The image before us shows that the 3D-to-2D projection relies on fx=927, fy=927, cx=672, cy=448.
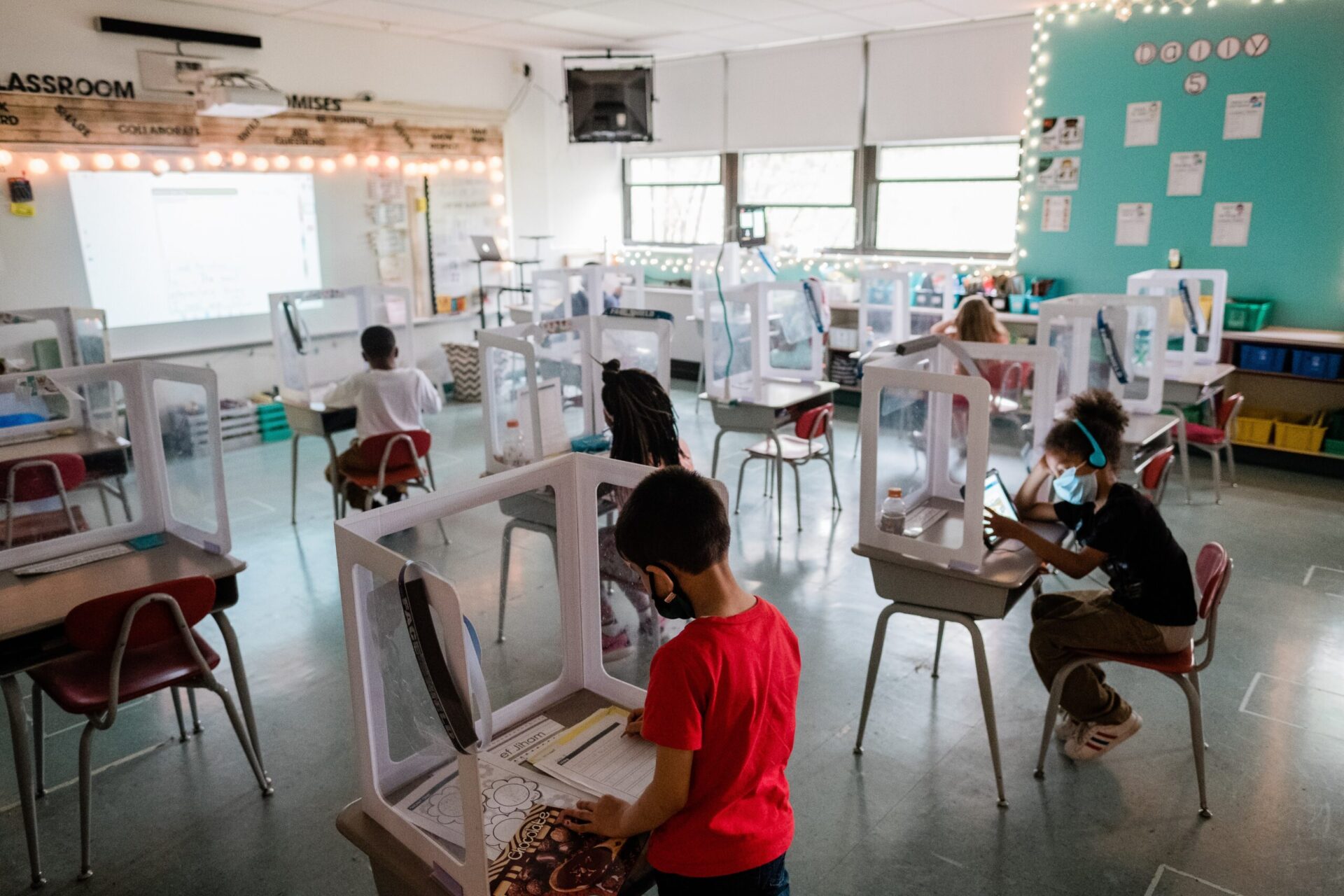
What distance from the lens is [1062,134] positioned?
6.77 metres

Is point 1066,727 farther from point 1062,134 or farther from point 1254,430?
point 1062,134

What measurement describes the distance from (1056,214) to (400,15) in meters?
5.06

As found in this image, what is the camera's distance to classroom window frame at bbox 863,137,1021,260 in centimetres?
727

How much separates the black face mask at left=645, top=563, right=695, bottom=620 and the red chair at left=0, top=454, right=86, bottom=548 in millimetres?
2779

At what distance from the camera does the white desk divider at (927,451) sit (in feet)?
8.30

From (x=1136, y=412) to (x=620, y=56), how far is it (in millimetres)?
5462

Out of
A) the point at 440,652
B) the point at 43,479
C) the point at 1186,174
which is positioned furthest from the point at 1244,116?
the point at 43,479

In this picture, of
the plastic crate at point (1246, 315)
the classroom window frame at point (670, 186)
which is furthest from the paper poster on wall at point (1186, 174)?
the classroom window frame at point (670, 186)

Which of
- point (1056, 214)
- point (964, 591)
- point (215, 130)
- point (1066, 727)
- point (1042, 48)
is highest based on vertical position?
point (1042, 48)

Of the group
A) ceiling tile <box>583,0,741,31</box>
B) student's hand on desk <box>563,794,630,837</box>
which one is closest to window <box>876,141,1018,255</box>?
ceiling tile <box>583,0,741,31</box>

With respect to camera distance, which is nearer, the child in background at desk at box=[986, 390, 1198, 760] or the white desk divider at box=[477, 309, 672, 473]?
the child in background at desk at box=[986, 390, 1198, 760]

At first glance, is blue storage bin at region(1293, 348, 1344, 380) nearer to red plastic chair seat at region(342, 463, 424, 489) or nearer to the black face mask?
red plastic chair seat at region(342, 463, 424, 489)

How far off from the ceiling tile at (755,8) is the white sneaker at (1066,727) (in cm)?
512

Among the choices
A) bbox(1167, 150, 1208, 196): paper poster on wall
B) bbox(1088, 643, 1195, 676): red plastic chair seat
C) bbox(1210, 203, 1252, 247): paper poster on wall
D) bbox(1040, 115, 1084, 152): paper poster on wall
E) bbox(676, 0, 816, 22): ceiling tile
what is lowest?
bbox(1088, 643, 1195, 676): red plastic chair seat
